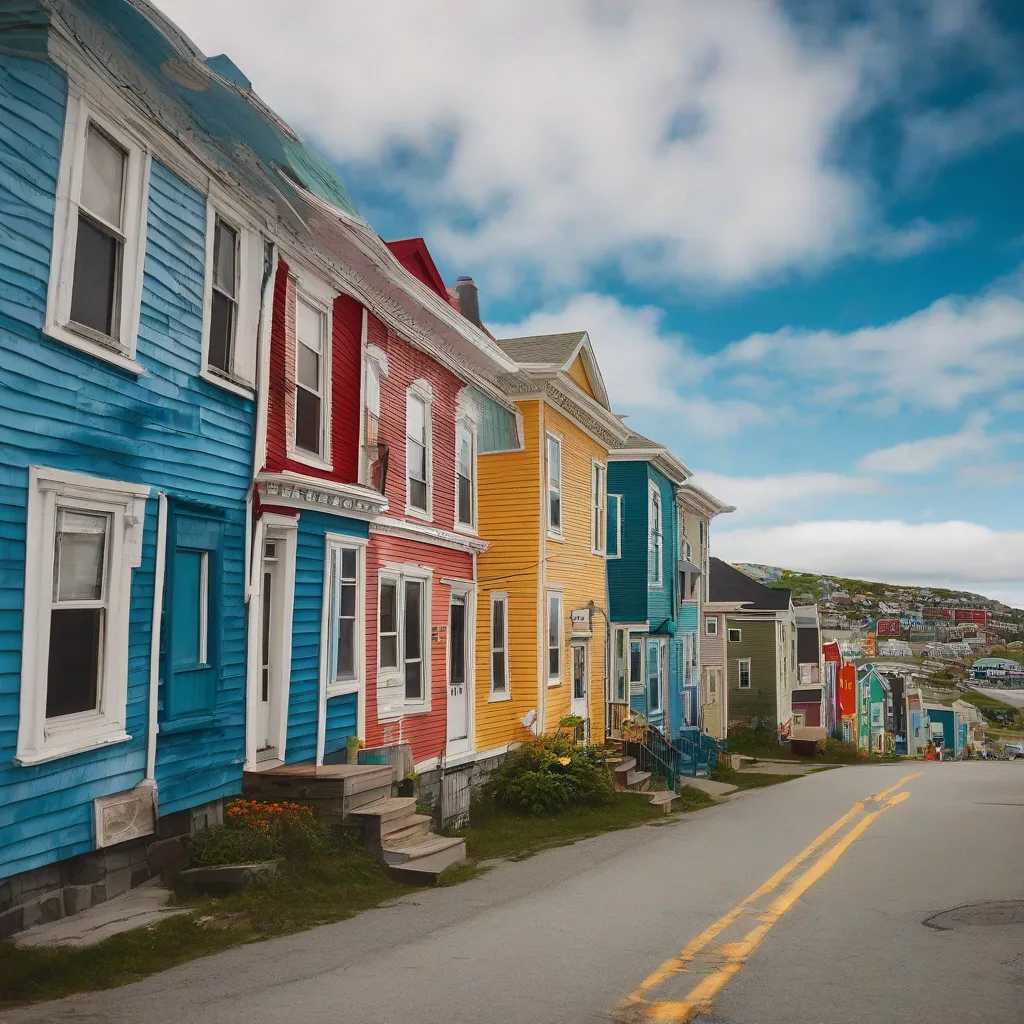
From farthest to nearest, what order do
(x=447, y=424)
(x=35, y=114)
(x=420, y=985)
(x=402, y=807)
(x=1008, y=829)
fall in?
(x=447, y=424), (x=1008, y=829), (x=402, y=807), (x=35, y=114), (x=420, y=985)

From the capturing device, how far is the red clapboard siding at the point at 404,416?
1525cm

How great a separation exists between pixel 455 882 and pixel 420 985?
4.38 m

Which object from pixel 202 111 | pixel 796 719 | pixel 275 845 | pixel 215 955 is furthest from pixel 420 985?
pixel 796 719

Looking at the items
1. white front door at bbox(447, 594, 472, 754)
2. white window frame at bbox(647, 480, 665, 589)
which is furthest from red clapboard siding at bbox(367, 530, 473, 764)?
white window frame at bbox(647, 480, 665, 589)

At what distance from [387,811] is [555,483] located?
1246 cm

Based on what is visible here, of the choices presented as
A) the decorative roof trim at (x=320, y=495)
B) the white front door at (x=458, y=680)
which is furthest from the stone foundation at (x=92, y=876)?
the white front door at (x=458, y=680)

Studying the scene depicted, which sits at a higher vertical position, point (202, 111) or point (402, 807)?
point (202, 111)

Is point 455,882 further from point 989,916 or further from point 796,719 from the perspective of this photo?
point 796,719

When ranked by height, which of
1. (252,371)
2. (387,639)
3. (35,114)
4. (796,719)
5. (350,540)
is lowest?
(796,719)

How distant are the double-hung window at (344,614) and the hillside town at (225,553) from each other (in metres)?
0.05

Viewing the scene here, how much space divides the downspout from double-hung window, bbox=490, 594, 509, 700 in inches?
433

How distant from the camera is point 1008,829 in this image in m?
14.7

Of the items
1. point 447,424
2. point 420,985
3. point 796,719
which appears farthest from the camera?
point 796,719

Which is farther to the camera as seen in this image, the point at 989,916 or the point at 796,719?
the point at 796,719
